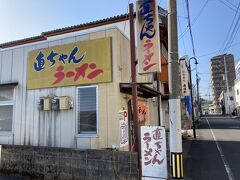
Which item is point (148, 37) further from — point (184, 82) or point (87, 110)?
point (184, 82)

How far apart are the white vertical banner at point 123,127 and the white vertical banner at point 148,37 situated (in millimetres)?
1644

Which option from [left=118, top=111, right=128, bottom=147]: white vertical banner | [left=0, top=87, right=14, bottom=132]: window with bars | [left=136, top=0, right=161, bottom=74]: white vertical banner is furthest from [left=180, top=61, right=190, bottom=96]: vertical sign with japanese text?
[left=0, top=87, right=14, bottom=132]: window with bars

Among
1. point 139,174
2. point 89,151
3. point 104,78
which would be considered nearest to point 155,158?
point 139,174

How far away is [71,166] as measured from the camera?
22.1ft

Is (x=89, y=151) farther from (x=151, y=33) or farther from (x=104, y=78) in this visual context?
(x=151, y=33)

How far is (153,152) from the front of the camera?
541 cm

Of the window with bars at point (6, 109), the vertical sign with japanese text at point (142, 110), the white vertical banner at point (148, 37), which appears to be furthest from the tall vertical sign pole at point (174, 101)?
the window with bars at point (6, 109)

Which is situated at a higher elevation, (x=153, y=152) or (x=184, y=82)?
(x=184, y=82)

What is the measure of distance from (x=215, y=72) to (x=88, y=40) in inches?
3748

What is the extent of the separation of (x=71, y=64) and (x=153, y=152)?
4.03 meters

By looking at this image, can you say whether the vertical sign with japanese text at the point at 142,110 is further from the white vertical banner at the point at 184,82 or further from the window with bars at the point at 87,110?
the white vertical banner at the point at 184,82

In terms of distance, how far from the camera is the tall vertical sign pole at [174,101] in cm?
467

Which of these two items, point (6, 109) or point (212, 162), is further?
point (212, 162)

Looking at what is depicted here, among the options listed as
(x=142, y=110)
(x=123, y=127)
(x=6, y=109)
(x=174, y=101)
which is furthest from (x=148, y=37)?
(x=6, y=109)
